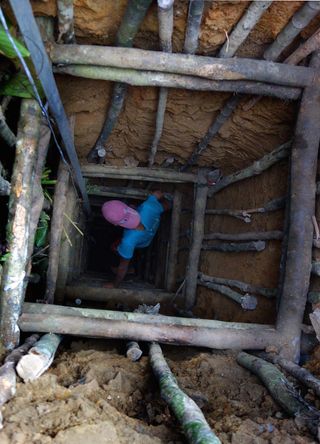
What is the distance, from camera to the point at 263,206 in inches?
137

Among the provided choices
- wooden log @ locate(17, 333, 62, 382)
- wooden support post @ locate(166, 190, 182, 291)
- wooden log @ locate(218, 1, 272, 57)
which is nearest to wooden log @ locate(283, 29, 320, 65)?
wooden log @ locate(218, 1, 272, 57)

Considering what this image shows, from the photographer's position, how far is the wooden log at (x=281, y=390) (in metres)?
1.86

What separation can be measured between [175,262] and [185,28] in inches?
137

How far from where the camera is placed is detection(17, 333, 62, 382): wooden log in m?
1.95

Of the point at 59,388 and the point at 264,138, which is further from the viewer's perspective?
the point at 264,138

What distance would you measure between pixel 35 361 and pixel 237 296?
2104 mm

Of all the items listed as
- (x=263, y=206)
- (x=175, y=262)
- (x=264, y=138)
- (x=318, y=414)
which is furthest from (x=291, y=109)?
(x=175, y=262)

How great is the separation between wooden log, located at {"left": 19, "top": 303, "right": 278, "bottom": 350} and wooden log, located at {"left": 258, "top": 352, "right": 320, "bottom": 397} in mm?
107

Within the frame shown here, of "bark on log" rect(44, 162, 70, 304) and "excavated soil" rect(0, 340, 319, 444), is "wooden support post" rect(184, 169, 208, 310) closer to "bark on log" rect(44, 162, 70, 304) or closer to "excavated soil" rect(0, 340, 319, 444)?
"bark on log" rect(44, 162, 70, 304)

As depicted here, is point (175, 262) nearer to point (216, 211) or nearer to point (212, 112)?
point (216, 211)

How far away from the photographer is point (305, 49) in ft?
8.21

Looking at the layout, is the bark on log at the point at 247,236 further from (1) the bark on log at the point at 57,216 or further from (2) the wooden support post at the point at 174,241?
(1) the bark on log at the point at 57,216

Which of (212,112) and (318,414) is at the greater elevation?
(212,112)

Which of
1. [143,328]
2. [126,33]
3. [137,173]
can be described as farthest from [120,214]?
[126,33]
